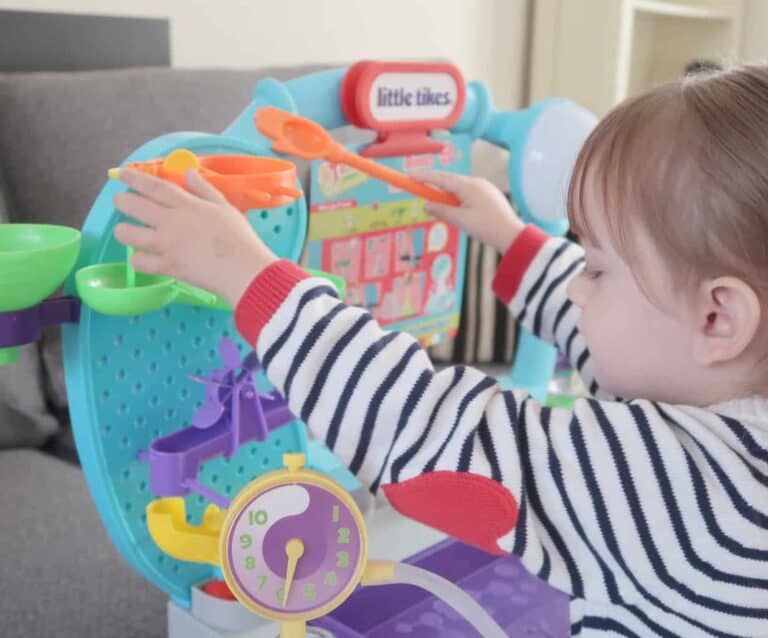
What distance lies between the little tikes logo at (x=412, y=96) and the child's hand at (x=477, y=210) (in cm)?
5

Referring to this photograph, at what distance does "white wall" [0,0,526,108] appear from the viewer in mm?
1327

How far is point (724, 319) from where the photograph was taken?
502 millimetres

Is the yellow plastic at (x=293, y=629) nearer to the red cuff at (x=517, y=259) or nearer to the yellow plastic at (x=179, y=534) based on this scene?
the yellow plastic at (x=179, y=534)

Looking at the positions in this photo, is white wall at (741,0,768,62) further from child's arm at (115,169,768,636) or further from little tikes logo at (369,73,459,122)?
child's arm at (115,169,768,636)

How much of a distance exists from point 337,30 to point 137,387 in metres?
1.13

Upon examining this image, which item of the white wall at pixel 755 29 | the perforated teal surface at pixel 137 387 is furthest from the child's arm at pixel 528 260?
the white wall at pixel 755 29

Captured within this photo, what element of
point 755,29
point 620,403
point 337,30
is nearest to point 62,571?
point 620,403

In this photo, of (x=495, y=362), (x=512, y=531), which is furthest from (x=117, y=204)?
(x=495, y=362)

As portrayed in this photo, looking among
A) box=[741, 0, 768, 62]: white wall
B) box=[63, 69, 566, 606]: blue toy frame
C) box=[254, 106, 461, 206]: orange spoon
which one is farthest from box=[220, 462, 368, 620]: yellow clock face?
box=[741, 0, 768, 62]: white wall

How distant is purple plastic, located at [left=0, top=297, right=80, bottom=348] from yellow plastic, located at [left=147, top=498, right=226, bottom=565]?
0.11 meters

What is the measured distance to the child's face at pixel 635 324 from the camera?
1.69ft

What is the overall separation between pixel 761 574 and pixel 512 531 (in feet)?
0.43

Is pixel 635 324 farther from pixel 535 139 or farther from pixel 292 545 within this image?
pixel 535 139

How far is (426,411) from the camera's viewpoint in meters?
0.50
